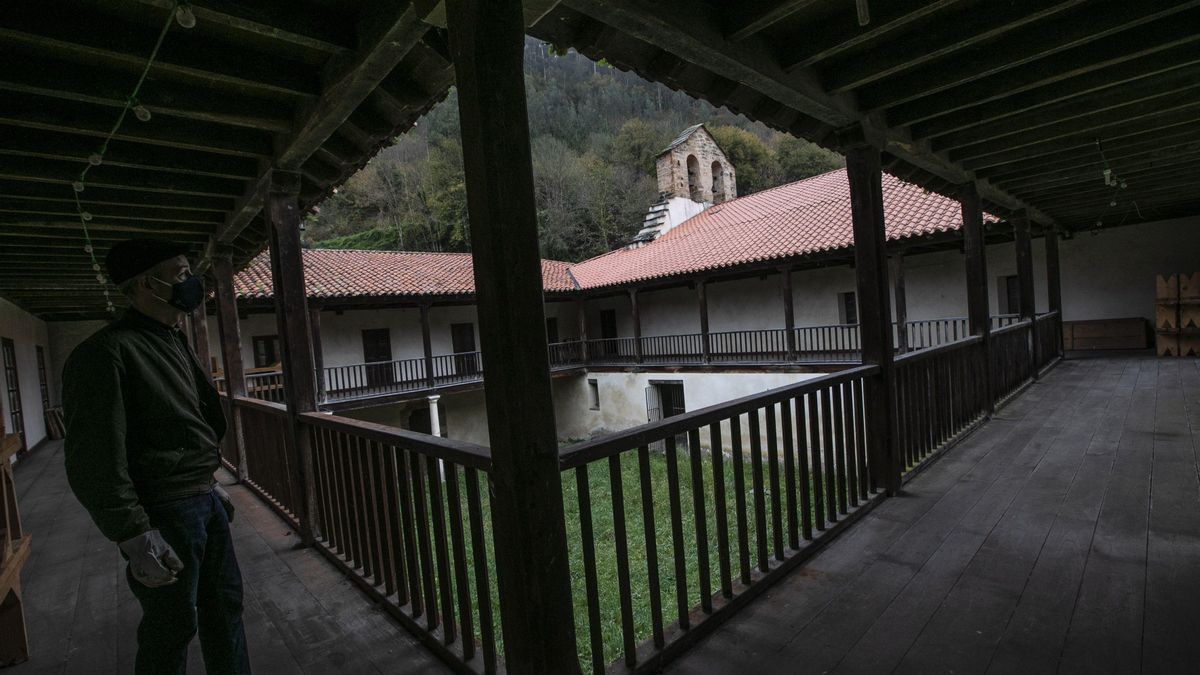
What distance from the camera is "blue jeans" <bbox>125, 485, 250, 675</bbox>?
65.6 inches

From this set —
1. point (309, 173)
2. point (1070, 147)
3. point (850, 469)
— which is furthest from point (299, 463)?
point (1070, 147)

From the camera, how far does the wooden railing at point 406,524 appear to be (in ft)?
6.63

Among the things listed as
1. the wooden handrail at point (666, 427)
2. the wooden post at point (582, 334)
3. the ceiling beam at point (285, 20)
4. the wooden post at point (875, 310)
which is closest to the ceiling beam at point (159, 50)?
the ceiling beam at point (285, 20)

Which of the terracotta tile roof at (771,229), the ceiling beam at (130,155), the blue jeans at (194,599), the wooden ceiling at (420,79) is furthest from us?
the terracotta tile roof at (771,229)

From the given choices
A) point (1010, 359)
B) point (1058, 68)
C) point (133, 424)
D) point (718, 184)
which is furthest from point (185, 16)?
point (718, 184)

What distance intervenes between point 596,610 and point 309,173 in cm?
352

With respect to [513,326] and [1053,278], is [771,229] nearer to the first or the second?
[1053,278]

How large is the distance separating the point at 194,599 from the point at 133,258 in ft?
3.69

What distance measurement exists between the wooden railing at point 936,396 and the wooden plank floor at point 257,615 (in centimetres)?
335

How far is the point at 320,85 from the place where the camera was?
280cm

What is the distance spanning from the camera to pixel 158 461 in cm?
172

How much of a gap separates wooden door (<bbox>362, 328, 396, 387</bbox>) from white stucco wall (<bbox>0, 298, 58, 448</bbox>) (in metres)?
6.19

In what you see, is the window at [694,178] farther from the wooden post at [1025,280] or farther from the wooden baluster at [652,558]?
the wooden baluster at [652,558]

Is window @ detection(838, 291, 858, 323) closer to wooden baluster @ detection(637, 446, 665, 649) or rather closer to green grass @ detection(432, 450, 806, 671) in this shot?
green grass @ detection(432, 450, 806, 671)
